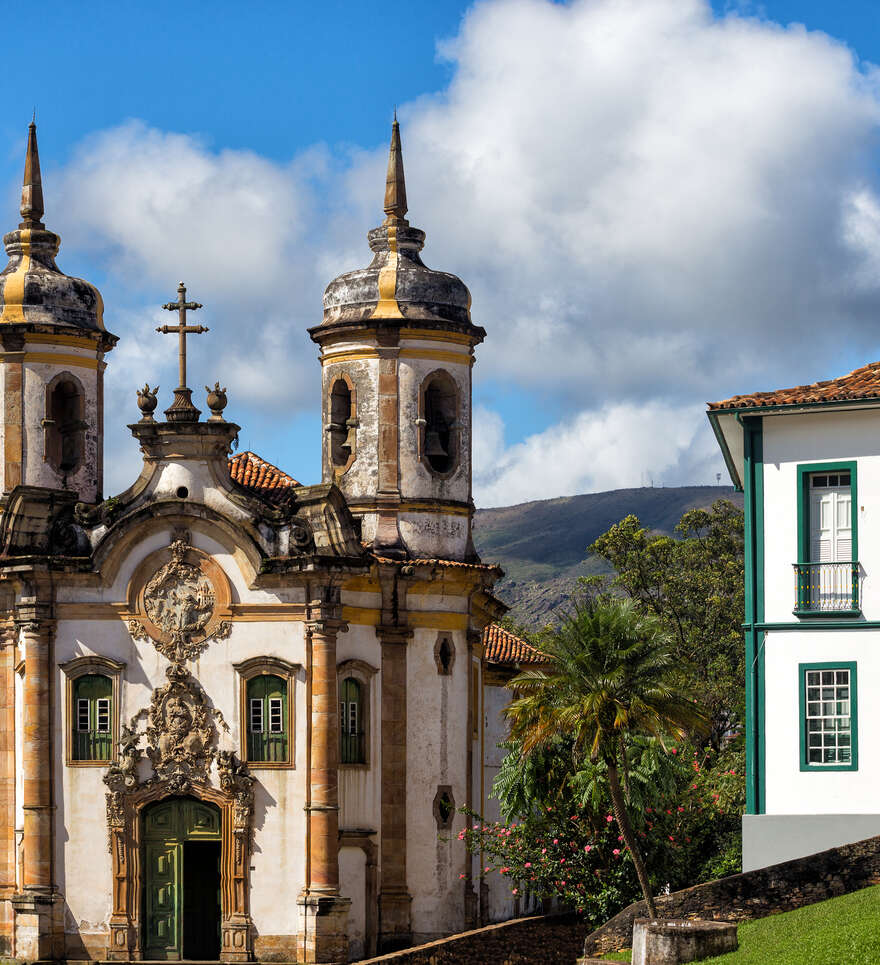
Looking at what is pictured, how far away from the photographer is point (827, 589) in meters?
38.8

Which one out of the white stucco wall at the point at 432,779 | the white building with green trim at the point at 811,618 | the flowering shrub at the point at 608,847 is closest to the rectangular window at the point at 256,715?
the white stucco wall at the point at 432,779

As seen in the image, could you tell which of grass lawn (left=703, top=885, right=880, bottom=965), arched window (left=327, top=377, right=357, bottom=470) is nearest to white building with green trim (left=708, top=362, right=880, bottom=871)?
grass lawn (left=703, top=885, right=880, bottom=965)

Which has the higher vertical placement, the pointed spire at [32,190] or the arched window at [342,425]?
the pointed spire at [32,190]

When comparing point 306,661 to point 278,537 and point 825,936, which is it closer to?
point 278,537

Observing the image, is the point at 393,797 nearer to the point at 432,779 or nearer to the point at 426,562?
the point at 432,779

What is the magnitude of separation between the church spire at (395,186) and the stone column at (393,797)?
32.9ft

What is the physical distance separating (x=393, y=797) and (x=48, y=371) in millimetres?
12857

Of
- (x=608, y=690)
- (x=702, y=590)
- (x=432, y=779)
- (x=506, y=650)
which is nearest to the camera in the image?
(x=608, y=690)

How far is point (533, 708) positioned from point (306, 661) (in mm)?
7133

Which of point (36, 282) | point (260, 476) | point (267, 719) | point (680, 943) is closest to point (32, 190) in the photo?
point (36, 282)

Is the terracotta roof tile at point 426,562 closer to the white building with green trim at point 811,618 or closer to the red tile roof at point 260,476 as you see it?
the red tile roof at point 260,476

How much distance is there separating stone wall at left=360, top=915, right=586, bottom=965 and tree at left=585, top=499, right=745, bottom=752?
2323cm

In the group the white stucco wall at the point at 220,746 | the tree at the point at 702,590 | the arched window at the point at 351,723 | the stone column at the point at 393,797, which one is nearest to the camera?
the white stucco wall at the point at 220,746

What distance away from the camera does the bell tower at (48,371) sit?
51.1 m
